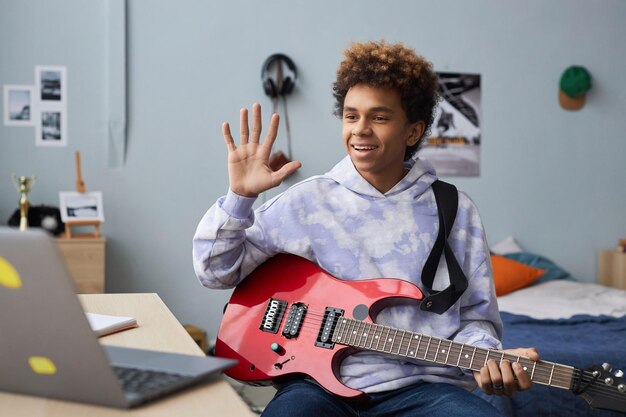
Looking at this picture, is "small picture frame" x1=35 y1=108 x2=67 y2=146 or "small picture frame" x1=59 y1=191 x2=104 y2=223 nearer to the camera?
"small picture frame" x1=59 y1=191 x2=104 y2=223

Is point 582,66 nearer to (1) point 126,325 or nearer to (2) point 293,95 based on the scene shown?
(2) point 293,95

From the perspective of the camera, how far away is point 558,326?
11.2ft

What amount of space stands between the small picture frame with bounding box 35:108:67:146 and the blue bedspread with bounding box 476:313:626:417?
96.0 inches

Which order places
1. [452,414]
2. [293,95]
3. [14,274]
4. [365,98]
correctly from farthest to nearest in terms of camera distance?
[293,95] → [365,98] → [452,414] → [14,274]

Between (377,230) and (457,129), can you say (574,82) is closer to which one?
(457,129)

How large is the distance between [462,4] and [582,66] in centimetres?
88

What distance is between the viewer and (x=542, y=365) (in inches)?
63.7

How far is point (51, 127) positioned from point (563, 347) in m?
2.80

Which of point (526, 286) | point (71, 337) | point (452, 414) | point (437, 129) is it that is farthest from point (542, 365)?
point (437, 129)

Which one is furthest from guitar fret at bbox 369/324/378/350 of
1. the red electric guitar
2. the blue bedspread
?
the blue bedspread

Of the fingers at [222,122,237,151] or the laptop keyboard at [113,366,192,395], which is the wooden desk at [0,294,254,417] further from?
the fingers at [222,122,237,151]

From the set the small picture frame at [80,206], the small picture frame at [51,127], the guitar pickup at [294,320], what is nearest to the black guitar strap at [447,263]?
the guitar pickup at [294,320]

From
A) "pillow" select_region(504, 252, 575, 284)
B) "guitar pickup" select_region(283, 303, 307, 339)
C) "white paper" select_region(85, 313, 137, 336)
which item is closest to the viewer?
"white paper" select_region(85, 313, 137, 336)

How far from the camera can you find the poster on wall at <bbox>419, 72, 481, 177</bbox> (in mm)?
4793
